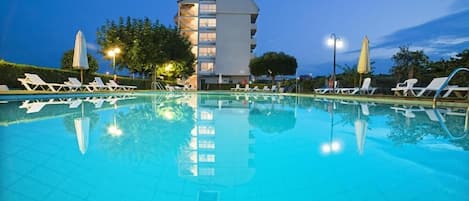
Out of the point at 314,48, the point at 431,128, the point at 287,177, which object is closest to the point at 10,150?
the point at 287,177

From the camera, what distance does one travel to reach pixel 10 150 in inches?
130

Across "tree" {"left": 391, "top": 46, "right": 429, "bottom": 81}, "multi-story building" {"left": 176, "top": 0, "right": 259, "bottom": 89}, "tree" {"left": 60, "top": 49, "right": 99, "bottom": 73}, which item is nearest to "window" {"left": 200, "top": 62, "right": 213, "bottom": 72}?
"multi-story building" {"left": 176, "top": 0, "right": 259, "bottom": 89}

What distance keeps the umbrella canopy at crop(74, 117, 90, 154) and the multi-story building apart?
126ft

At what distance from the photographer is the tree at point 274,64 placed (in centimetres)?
3838

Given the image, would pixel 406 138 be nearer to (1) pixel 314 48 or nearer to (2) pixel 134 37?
(2) pixel 134 37

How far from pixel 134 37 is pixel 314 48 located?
37260 millimetres

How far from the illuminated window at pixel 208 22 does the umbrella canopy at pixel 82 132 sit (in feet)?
130

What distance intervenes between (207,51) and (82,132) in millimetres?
39993

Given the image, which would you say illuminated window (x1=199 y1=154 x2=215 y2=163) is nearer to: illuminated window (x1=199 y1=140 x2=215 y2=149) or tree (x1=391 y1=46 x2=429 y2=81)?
illuminated window (x1=199 y1=140 x2=215 y2=149)

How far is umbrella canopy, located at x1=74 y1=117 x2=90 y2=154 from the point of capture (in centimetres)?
357

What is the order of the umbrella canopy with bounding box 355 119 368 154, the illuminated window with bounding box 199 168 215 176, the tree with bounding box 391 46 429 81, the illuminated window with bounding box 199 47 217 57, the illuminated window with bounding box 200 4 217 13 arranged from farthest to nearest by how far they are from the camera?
the illuminated window with bounding box 200 4 217 13, the illuminated window with bounding box 199 47 217 57, the tree with bounding box 391 46 429 81, the umbrella canopy with bounding box 355 119 368 154, the illuminated window with bounding box 199 168 215 176

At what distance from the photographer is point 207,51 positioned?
144 ft

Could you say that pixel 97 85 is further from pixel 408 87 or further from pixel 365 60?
pixel 408 87

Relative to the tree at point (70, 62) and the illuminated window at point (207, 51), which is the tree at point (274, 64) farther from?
the tree at point (70, 62)
